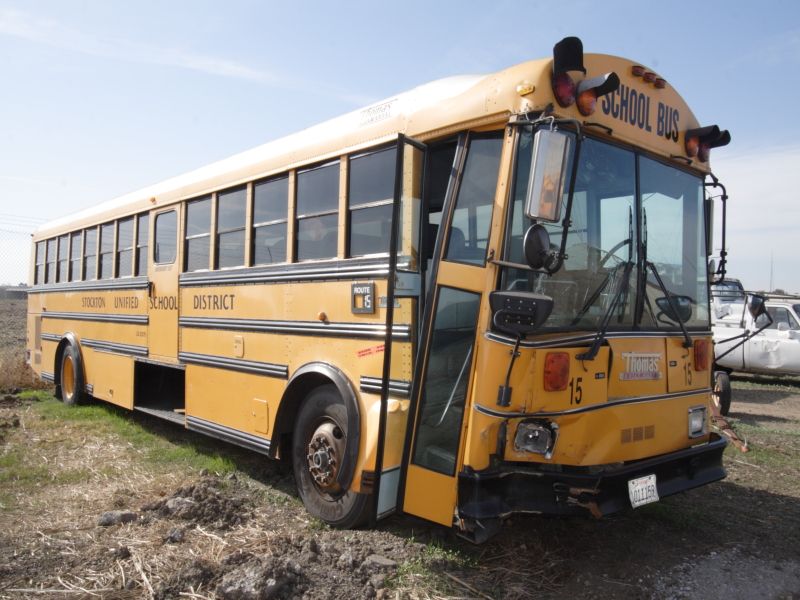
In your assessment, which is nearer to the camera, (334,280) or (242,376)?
(334,280)

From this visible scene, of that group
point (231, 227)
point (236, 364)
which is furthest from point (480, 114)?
point (236, 364)

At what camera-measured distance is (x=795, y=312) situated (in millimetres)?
12883

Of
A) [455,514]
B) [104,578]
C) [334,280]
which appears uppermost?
[334,280]

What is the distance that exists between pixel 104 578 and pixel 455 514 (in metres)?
1.87

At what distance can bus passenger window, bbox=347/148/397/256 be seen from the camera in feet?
13.2

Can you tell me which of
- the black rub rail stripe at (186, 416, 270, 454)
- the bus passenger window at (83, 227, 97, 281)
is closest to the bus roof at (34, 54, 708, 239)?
the black rub rail stripe at (186, 416, 270, 454)

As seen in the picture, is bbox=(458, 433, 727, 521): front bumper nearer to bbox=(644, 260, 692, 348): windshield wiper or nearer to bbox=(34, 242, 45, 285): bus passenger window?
bbox=(644, 260, 692, 348): windshield wiper

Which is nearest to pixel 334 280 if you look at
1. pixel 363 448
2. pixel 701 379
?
pixel 363 448

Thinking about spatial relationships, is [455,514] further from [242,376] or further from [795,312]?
[795,312]

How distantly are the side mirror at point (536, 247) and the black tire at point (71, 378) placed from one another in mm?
7069

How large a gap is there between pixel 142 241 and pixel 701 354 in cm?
546

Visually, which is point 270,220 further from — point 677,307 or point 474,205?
point 677,307

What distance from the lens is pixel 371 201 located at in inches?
163

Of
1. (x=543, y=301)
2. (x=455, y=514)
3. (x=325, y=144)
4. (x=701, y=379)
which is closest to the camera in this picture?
(x=543, y=301)
